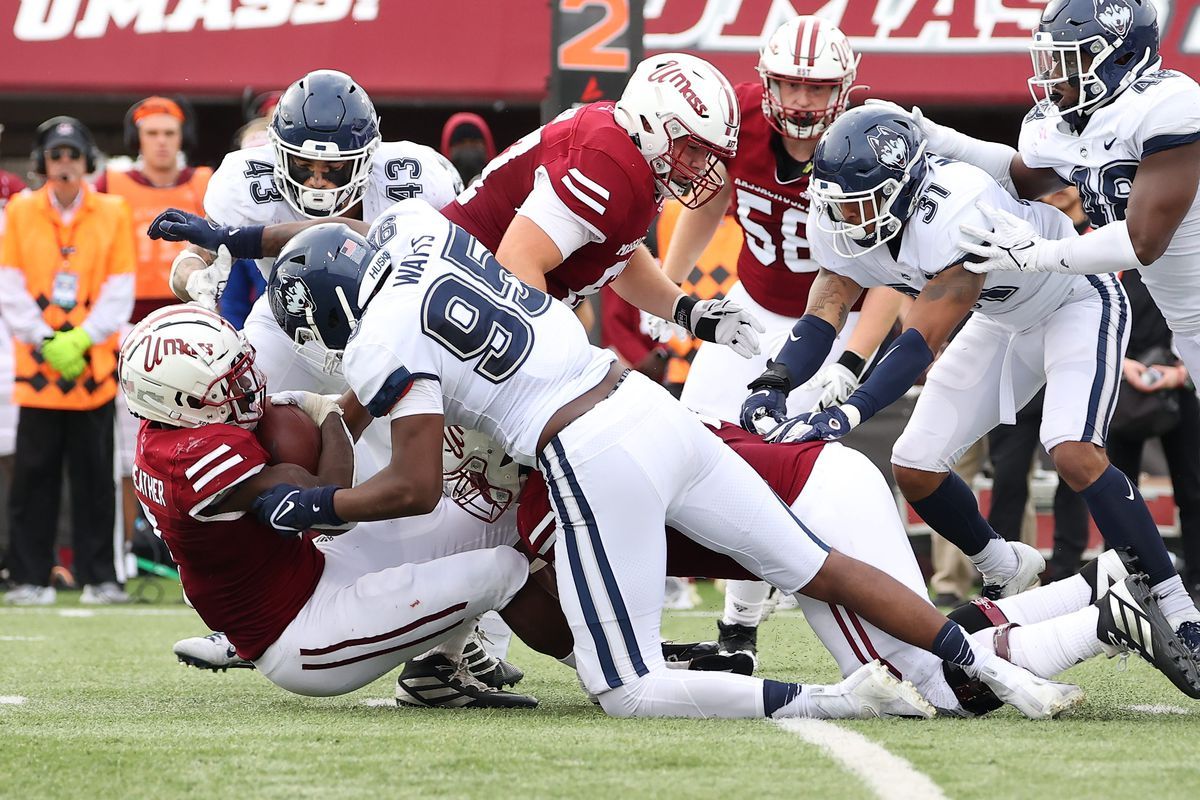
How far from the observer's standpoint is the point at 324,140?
4.91 m

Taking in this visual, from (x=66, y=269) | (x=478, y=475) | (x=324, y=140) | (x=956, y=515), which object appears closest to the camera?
(x=478, y=475)

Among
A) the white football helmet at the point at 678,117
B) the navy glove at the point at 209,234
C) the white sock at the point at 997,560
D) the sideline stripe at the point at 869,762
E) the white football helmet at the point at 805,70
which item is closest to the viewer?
the sideline stripe at the point at 869,762

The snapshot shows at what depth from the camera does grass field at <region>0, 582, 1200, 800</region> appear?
3070 millimetres

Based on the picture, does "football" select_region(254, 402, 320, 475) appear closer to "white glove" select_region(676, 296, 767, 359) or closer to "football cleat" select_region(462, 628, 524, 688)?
"football cleat" select_region(462, 628, 524, 688)

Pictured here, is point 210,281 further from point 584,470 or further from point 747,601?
point 747,601

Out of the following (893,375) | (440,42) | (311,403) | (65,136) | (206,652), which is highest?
A: (440,42)

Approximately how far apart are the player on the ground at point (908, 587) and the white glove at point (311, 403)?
0.57 metres

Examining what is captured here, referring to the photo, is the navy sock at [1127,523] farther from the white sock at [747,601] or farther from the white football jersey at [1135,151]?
the white sock at [747,601]

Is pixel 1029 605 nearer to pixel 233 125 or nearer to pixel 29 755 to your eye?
pixel 29 755

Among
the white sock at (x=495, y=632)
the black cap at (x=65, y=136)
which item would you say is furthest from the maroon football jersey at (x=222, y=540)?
the black cap at (x=65, y=136)

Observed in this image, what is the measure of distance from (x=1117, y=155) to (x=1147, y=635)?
134cm

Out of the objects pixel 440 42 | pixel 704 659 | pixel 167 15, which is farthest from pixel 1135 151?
pixel 167 15

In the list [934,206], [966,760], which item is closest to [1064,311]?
[934,206]

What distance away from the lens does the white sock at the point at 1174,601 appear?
438 cm
